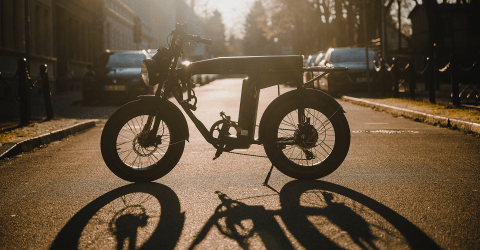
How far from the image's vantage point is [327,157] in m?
4.92

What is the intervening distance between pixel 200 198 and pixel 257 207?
0.55 metres

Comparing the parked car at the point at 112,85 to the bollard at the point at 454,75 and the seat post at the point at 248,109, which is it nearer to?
the bollard at the point at 454,75

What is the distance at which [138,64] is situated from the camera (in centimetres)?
1747

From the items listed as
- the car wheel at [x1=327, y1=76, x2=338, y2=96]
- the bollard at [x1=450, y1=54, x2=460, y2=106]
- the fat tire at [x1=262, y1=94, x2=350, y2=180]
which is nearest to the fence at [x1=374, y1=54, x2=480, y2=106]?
the bollard at [x1=450, y1=54, x2=460, y2=106]

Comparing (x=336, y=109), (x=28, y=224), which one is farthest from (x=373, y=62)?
(x=28, y=224)

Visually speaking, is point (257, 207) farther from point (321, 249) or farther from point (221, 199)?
point (321, 249)

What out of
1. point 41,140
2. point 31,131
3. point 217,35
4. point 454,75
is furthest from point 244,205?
point 217,35

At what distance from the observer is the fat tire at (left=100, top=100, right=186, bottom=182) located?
188 inches

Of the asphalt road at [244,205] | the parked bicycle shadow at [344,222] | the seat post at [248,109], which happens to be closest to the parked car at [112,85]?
the asphalt road at [244,205]

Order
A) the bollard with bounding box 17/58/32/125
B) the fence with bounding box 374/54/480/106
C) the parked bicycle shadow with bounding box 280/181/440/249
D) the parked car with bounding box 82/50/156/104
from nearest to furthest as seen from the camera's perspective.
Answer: the parked bicycle shadow with bounding box 280/181/440/249 < the bollard with bounding box 17/58/32/125 < the fence with bounding box 374/54/480/106 < the parked car with bounding box 82/50/156/104

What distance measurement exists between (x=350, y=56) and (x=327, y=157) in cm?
1580

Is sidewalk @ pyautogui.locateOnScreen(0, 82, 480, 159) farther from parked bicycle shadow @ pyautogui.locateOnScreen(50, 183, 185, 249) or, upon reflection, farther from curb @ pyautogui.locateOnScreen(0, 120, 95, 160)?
parked bicycle shadow @ pyautogui.locateOnScreen(50, 183, 185, 249)

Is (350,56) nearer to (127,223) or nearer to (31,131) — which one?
(31,131)

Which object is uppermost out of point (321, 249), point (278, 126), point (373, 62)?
point (373, 62)
